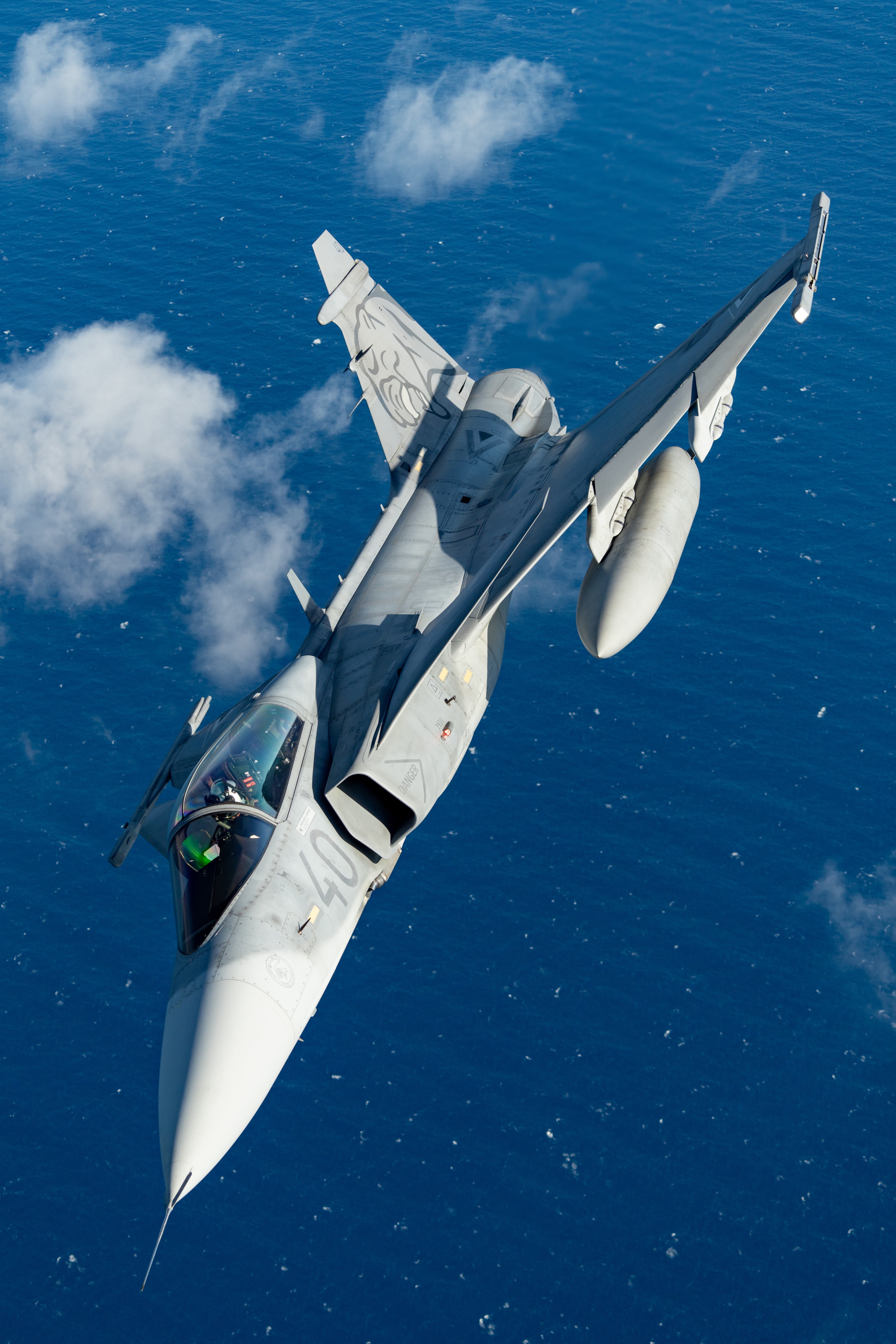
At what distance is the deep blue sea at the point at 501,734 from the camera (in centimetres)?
3584

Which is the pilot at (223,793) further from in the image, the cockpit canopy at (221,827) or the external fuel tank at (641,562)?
the external fuel tank at (641,562)

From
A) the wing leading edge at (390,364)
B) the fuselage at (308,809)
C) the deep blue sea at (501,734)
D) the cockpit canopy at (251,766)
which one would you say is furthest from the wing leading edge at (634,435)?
the deep blue sea at (501,734)

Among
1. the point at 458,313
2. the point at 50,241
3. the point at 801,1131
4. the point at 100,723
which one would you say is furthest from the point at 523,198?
the point at 801,1131

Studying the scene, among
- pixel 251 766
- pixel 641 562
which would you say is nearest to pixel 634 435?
pixel 641 562

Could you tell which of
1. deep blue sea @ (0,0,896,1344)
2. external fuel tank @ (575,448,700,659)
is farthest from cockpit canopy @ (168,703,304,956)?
deep blue sea @ (0,0,896,1344)

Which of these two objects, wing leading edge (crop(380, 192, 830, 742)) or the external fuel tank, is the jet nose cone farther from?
the external fuel tank

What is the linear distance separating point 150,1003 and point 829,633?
33.5 m

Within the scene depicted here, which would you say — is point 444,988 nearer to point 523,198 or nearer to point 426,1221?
point 426,1221

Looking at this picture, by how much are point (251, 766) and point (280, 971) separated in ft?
14.7

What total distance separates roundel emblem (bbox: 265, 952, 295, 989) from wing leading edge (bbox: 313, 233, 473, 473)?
1926 cm

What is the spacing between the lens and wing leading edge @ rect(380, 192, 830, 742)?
2636 cm

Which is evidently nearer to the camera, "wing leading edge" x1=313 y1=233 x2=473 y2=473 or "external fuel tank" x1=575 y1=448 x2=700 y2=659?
"external fuel tank" x1=575 y1=448 x2=700 y2=659

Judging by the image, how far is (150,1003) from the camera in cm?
4075

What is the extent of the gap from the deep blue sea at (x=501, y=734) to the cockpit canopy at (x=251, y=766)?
18.9m
